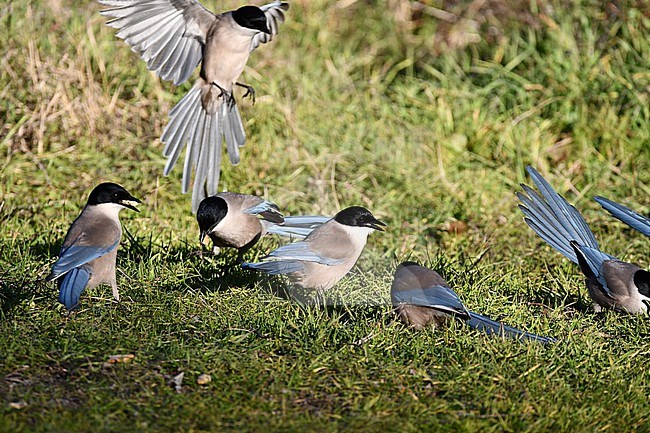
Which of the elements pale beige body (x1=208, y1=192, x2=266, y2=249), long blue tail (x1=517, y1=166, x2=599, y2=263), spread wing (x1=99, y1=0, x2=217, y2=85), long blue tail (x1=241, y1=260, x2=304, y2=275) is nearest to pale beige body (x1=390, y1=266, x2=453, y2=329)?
long blue tail (x1=241, y1=260, x2=304, y2=275)

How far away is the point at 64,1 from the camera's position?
807 cm

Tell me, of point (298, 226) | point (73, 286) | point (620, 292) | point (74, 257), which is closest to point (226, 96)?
point (298, 226)

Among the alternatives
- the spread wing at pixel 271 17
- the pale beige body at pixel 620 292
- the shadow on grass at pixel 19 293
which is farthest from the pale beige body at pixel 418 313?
the spread wing at pixel 271 17

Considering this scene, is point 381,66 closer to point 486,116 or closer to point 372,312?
point 486,116

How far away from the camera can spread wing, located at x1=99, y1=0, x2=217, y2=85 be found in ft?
18.0

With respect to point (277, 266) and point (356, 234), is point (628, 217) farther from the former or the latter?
point (277, 266)

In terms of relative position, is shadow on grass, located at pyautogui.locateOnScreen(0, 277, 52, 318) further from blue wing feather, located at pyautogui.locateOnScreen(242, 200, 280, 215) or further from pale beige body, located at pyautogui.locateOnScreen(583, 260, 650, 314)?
pale beige body, located at pyautogui.locateOnScreen(583, 260, 650, 314)

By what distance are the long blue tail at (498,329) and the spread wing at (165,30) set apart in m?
2.30

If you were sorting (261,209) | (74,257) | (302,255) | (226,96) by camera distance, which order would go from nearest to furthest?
(74,257) < (302,255) < (261,209) < (226,96)

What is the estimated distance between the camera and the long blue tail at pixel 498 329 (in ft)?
14.3

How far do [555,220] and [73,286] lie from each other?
267cm

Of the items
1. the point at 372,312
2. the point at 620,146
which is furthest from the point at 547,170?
the point at 372,312

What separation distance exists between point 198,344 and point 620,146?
4.64 metres

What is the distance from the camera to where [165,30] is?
5.61 meters
